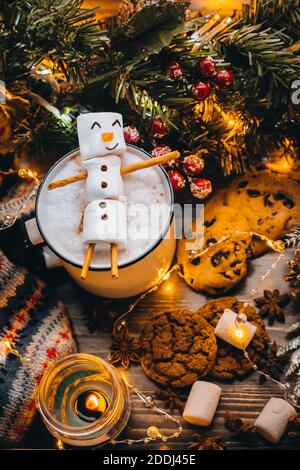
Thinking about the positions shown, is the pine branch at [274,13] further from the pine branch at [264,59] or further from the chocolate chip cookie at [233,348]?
the chocolate chip cookie at [233,348]

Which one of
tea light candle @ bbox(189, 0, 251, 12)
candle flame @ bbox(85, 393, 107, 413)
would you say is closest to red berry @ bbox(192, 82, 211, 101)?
tea light candle @ bbox(189, 0, 251, 12)

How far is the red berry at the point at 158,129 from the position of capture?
3.14ft

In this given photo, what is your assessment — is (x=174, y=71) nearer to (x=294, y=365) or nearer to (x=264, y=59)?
(x=264, y=59)

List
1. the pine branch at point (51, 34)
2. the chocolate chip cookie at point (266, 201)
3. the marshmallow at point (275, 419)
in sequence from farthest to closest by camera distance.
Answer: the chocolate chip cookie at point (266, 201)
the marshmallow at point (275, 419)
the pine branch at point (51, 34)

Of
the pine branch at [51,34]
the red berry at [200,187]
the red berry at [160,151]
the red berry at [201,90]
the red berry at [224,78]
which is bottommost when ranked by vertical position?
the red berry at [200,187]

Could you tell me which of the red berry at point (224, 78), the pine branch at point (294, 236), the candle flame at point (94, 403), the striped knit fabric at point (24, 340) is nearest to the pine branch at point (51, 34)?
the red berry at point (224, 78)

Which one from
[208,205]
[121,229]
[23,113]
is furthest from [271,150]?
[23,113]

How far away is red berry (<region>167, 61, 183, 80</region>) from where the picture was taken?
934 millimetres

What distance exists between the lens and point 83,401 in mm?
1021

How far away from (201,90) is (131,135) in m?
0.15

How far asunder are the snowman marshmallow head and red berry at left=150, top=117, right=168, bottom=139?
0.09m

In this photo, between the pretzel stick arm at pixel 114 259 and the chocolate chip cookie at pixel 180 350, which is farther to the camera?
the chocolate chip cookie at pixel 180 350

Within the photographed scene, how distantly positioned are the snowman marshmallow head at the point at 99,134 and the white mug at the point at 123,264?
8 centimetres

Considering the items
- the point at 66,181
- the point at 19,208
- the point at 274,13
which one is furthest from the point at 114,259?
the point at 274,13
